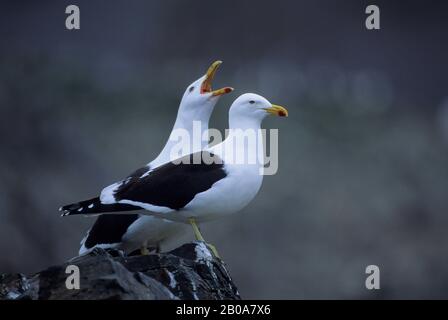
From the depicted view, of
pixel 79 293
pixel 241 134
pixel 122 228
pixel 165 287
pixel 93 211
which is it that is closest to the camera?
pixel 79 293

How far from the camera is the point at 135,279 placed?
4.81 metres

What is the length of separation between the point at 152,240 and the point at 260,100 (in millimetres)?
1329

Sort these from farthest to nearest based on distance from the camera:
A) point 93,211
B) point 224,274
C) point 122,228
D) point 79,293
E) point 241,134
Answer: point 122,228 → point 241,134 → point 93,211 → point 224,274 → point 79,293

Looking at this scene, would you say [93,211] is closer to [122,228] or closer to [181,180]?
[181,180]

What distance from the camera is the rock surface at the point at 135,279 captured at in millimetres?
4660

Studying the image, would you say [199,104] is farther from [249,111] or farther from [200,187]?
[200,187]

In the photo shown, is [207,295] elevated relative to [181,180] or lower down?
lower down

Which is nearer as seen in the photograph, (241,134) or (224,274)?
(224,274)

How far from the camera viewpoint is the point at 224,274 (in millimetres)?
5645

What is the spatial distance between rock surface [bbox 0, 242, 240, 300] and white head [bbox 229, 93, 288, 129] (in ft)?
3.71

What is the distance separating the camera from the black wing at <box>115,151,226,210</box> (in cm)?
602

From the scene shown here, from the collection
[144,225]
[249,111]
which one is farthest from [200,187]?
[144,225]

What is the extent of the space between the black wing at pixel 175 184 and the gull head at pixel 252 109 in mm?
512

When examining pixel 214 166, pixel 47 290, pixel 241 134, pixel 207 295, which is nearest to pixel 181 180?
pixel 214 166
